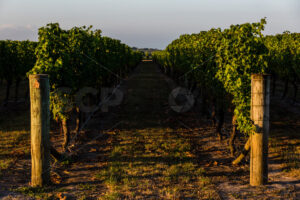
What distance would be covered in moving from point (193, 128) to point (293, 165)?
19.7 ft

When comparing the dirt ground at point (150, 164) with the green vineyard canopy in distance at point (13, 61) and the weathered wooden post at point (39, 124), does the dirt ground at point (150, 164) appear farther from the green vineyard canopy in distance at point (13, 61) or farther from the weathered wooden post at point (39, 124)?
the green vineyard canopy in distance at point (13, 61)

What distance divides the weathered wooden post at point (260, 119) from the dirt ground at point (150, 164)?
0.75m

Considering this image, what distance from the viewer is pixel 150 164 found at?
890 cm

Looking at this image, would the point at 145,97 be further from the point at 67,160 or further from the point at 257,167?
the point at 257,167

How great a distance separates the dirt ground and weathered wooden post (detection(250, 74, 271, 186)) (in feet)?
2.46

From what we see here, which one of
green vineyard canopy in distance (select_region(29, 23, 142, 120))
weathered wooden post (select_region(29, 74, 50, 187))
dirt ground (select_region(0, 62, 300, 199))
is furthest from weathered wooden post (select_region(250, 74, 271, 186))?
green vineyard canopy in distance (select_region(29, 23, 142, 120))

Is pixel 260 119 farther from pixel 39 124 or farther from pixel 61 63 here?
pixel 61 63

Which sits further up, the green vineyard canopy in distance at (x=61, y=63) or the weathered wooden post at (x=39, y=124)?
the green vineyard canopy in distance at (x=61, y=63)

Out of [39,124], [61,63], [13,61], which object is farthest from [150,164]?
[13,61]

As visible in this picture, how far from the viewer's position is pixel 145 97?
80.7 ft

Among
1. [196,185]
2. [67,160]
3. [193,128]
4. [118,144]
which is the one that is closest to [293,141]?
[193,128]

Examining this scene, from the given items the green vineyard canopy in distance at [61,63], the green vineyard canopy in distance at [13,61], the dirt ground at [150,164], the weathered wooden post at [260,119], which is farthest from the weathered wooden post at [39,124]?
the green vineyard canopy in distance at [13,61]

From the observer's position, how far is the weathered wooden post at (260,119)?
6.86m

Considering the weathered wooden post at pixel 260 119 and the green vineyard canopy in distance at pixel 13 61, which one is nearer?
the weathered wooden post at pixel 260 119
